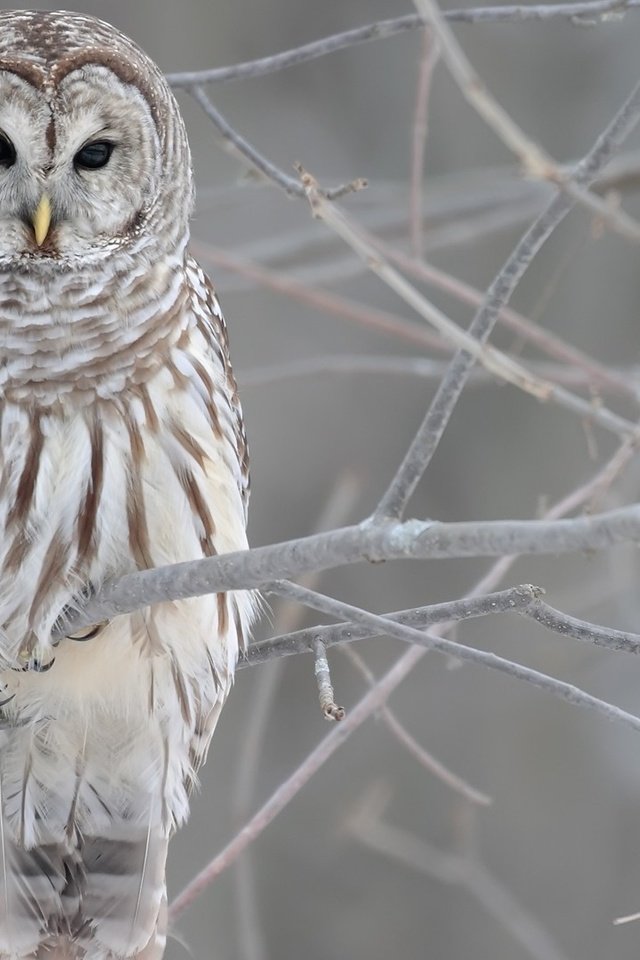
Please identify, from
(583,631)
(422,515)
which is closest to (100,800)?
(583,631)

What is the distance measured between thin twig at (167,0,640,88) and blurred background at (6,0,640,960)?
9.36ft

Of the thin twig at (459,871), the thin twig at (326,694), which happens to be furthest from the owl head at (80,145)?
the thin twig at (459,871)

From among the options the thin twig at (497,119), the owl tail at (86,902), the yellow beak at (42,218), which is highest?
the thin twig at (497,119)

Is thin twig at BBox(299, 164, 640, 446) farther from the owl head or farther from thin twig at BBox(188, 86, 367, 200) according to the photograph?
the owl head

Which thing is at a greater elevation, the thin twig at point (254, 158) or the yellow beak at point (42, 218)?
the thin twig at point (254, 158)

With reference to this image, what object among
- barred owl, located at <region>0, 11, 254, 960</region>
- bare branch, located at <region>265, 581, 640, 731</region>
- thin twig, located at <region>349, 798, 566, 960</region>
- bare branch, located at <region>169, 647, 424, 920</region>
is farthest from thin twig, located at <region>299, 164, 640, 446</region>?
thin twig, located at <region>349, 798, 566, 960</region>

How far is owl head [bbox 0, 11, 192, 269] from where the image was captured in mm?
3150

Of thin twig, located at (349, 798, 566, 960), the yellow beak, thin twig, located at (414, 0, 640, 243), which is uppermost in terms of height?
thin twig, located at (414, 0, 640, 243)

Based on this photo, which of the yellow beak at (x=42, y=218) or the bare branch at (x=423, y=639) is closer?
the bare branch at (x=423, y=639)

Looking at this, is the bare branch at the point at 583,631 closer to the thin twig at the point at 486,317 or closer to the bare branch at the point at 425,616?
the bare branch at the point at 425,616

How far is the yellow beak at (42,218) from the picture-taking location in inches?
125

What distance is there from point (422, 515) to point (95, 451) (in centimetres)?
348

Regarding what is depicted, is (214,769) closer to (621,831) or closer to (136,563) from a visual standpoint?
(621,831)

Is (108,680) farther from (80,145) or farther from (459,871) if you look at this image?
(459,871)
